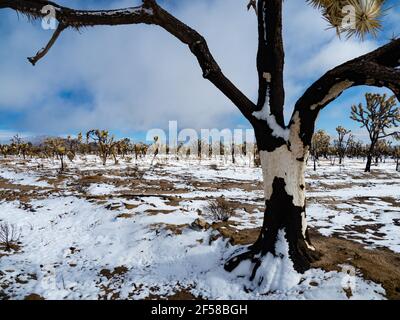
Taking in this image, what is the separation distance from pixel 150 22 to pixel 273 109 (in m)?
2.44

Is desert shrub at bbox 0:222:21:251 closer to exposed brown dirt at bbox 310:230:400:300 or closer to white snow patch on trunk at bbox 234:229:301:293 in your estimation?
white snow patch on trunk at bbox 234:229:301:293

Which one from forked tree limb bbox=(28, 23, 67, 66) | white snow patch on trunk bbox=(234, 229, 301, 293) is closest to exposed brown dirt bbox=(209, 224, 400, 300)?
white snow patch on trunk bbox=(234, 229, 301, 293)

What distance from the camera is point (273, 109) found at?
461cm

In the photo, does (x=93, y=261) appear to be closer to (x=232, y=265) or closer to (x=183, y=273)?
(x=183, y=273)

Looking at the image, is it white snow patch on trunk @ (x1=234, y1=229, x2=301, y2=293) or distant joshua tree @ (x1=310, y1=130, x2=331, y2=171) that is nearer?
white snow patch on trunk @ (x1=234, y1=229, x2=301, y2=293)

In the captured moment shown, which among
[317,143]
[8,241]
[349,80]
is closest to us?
[349,80]

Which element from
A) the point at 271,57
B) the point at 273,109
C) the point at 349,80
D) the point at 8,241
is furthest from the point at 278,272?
the point at 8,241

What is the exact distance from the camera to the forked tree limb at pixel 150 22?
377 cm

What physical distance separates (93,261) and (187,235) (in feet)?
7.33

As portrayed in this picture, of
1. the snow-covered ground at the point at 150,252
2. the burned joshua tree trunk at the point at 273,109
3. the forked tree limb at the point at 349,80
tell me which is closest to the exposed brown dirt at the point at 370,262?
the snow-covered ground at the point at 150,252

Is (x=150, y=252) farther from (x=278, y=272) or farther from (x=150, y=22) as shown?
(x=150, y=22)

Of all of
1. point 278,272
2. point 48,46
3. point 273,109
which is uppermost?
point 48,46

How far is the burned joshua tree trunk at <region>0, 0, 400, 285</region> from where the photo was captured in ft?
13.3
